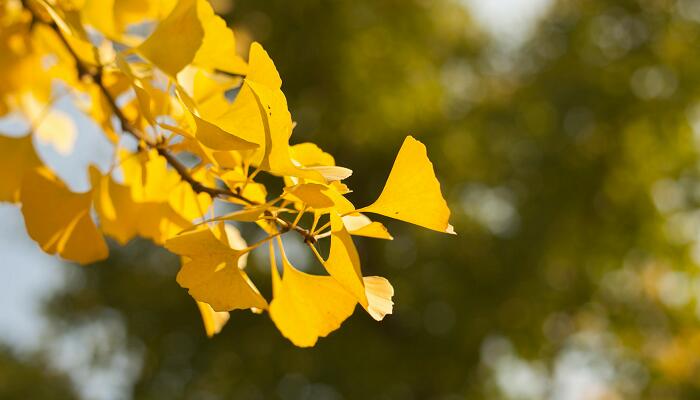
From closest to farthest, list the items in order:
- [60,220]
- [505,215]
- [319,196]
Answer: [319,196], [60,220], [505,215]

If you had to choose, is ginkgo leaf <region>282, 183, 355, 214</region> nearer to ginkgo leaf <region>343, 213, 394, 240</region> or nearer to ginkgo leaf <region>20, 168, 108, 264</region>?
ginkgo leaf <region>343, 213, 394, 240</region>

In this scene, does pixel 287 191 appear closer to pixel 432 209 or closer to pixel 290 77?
pixel 432 209

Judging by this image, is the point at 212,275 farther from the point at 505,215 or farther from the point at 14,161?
the point at 505,215

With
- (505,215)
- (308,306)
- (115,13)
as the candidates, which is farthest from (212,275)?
(505,215)

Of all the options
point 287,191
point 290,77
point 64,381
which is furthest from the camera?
point 64,381

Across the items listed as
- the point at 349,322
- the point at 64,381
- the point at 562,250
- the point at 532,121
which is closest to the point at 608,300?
the point at 562,250

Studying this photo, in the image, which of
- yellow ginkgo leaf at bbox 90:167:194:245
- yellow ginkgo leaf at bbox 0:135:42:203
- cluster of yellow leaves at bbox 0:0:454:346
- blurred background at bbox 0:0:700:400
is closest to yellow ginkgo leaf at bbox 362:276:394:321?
cluster of yellow leaves at bbox 0:0:454:346

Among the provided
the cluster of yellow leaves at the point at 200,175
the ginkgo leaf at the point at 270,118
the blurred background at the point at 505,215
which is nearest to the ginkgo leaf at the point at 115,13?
the cluster of yellow leaves at the point at 200,175

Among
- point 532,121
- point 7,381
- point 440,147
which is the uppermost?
point 532,121
